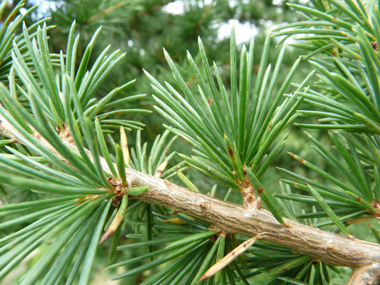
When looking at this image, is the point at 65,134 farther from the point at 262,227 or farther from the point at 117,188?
the point at 262,227

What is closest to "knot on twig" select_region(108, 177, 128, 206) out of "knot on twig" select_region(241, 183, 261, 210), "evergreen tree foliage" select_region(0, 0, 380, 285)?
"evergreen tree foliage" select_region(0, 0, 380, 285)

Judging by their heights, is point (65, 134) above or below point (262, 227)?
above

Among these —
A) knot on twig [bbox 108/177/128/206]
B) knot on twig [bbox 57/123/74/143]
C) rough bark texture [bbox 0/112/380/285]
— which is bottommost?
rough bark texture [bbox 0/112/380/285]

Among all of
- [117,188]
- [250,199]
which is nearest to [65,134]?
[117,188]

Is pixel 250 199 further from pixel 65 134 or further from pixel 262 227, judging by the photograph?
pixel 65 134

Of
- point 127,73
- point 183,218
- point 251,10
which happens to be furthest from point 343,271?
point 251,10

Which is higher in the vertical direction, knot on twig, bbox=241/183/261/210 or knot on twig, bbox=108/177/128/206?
knot on twig, bbox=108/177/128/206

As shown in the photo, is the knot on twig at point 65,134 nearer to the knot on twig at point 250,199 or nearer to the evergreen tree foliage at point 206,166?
the evergreen tree foliage at point 206,166

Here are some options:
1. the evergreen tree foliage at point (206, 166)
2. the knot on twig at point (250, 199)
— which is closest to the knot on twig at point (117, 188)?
the evergreen tree foliage at point (206, 166)

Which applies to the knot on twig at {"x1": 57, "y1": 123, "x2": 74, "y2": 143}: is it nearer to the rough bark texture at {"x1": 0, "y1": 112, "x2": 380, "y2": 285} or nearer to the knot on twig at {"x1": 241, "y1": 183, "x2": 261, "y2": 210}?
the rough bark texture at {"x1": 0, "y1": 112, "x2": 380, "y2": 285}

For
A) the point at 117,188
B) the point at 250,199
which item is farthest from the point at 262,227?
the point at 117,188
